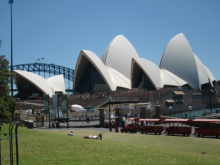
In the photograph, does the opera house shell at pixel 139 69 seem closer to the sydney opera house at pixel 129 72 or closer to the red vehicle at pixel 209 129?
the sydney opera house at pixel 129 72

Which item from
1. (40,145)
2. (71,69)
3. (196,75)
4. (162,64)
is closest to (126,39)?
(162,64)

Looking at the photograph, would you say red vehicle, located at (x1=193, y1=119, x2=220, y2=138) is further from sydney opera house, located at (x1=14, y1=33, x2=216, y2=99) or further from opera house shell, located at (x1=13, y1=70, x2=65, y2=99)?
opera house shell, located at (x1=13, y1=70, x2=65, y2=99)

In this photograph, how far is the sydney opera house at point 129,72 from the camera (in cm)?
6800

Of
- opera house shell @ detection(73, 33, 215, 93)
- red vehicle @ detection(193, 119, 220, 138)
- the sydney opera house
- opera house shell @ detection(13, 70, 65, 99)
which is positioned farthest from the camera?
opera house shell @ detection(13, 70, 65, 99)

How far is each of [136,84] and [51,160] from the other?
6150cm

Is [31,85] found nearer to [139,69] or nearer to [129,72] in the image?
[129,72]

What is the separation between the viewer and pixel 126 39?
7788 centimetres

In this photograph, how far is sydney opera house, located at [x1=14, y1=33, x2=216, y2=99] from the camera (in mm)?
68000

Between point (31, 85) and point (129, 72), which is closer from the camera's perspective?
point (31, 85)

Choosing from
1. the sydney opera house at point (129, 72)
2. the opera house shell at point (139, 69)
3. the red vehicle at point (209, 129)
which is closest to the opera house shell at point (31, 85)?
the sydney opera house at point (129, 72)

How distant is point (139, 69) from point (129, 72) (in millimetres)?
6096

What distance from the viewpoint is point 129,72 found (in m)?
74.7

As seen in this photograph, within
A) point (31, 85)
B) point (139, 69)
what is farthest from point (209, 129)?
point (31, 85)

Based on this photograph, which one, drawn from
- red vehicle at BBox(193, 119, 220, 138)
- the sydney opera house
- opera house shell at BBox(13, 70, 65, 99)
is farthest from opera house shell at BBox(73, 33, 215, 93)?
red vehicle at BBox(193, 119, 220, 138)
